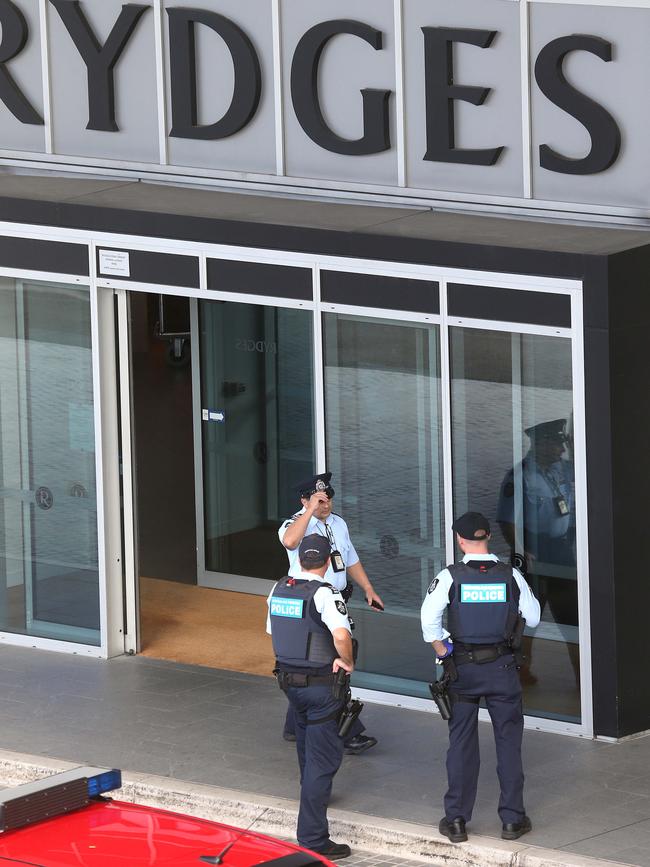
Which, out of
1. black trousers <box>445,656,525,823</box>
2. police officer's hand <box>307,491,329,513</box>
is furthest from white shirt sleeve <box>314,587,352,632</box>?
police officer's hand <box>307,491,329,513</box>

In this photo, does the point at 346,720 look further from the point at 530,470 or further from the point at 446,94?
the point at 446,94

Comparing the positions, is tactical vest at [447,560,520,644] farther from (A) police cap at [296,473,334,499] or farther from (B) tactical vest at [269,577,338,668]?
(A) police cap at [296,473,334,499]

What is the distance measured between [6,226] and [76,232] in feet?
2.25

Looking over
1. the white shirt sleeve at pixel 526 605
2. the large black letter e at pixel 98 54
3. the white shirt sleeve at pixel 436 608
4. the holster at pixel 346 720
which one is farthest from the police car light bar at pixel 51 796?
the large black letter e at pixel 98 54

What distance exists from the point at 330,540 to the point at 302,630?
177 cm

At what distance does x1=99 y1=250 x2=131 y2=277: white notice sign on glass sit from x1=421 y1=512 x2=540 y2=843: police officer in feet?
14.8

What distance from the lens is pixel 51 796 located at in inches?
244

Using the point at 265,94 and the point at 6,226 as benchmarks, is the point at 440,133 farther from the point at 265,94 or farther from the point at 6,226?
the point at 6,226

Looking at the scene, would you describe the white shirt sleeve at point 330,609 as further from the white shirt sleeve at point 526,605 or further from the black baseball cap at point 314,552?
the white shirt sleeve at point 526,605

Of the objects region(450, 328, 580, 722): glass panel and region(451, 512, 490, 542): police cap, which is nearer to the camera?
region(451, 512, 490, 542): police cap

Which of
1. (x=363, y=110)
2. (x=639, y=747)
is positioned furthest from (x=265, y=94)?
(x=639, y=747)

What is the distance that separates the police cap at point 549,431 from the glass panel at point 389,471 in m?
0.73

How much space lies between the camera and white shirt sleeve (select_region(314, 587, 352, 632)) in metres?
9.31

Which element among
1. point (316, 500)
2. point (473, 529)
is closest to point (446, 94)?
point (316, 500)
